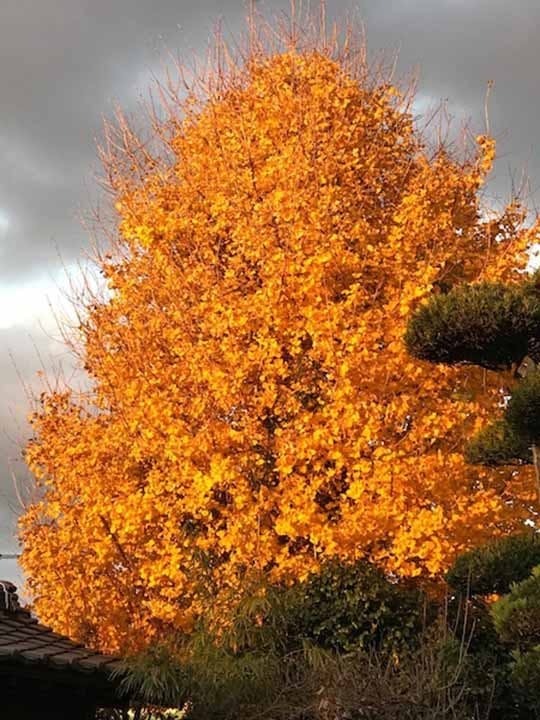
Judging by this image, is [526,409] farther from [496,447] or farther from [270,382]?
[270,382]

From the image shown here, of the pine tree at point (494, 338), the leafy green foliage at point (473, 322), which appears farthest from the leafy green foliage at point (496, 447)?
the leafy green foliage at point (473, 322)

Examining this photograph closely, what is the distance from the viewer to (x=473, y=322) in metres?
10.0

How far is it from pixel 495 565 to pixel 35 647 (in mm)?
4875

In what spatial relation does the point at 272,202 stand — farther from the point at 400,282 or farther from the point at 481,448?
the point at 481,448

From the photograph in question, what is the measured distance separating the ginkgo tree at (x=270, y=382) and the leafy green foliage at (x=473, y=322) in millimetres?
1179

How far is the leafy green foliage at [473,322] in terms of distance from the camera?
32.8ft

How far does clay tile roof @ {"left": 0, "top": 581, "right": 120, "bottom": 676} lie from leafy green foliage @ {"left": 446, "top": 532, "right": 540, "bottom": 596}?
3.76 metres

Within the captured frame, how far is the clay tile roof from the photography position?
7.63m

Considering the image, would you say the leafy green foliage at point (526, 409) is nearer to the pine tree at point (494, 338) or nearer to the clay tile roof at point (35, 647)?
the pine tree at point (494, 338)

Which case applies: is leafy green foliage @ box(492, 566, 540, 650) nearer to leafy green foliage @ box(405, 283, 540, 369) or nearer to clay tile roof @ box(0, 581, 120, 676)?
leafy green foliage @ box(405, 283, 540, 369)

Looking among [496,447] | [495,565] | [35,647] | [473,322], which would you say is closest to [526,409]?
[496,447]

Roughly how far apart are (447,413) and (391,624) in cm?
275

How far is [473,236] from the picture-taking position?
49.5 feet

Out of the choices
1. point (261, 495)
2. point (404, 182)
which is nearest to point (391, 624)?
point (261, 495)
